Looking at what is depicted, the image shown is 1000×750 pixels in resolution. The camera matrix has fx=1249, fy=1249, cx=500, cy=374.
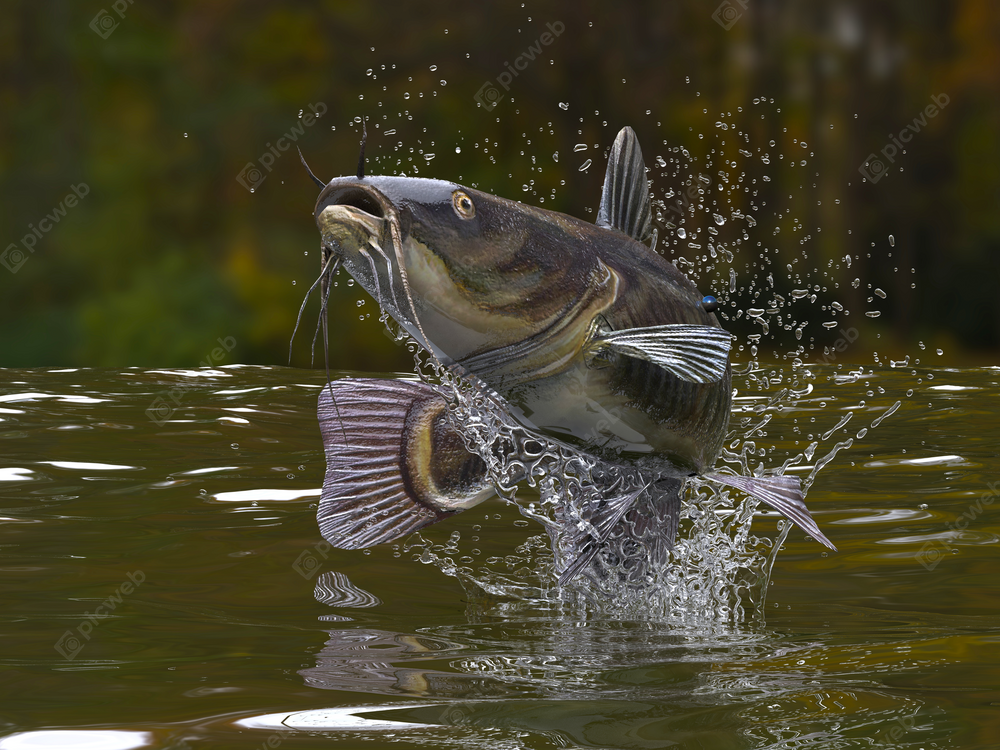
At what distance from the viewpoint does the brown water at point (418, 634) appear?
1.98 m

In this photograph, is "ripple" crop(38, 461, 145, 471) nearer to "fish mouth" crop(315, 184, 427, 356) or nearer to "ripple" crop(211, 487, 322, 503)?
→ "ripple" crop(211, 487, 322, 503)

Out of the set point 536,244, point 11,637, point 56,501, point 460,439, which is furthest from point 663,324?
point 56,501

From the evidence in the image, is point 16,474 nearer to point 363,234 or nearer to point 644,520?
point 644,520

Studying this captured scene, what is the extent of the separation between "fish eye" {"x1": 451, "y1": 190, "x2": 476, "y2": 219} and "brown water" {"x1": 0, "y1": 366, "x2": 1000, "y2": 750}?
86cm

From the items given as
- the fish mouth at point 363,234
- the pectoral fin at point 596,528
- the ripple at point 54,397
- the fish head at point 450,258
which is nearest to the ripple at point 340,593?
the pectoral fin at point 596,528

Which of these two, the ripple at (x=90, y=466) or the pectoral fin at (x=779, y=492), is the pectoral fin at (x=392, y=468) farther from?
the ripple at (x=90, y=466)

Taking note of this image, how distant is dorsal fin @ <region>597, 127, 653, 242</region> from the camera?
10.4 feet

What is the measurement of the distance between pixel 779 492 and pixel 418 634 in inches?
36.9

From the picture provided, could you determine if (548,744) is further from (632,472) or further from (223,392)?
(223,392)

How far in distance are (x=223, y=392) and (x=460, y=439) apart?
4.14 m

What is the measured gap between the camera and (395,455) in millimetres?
3152

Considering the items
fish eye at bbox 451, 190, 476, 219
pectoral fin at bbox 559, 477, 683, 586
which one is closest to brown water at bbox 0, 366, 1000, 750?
pectoral fin at bbox 559, 477, 683, 586

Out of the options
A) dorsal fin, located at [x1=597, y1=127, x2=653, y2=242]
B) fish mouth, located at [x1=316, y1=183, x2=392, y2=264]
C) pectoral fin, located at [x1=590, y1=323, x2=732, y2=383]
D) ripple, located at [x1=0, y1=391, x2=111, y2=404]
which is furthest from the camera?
ripple, located at [x1=0, y1=391, x2=111, y2=404]

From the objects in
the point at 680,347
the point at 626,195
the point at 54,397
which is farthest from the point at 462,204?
the point at 54,397
